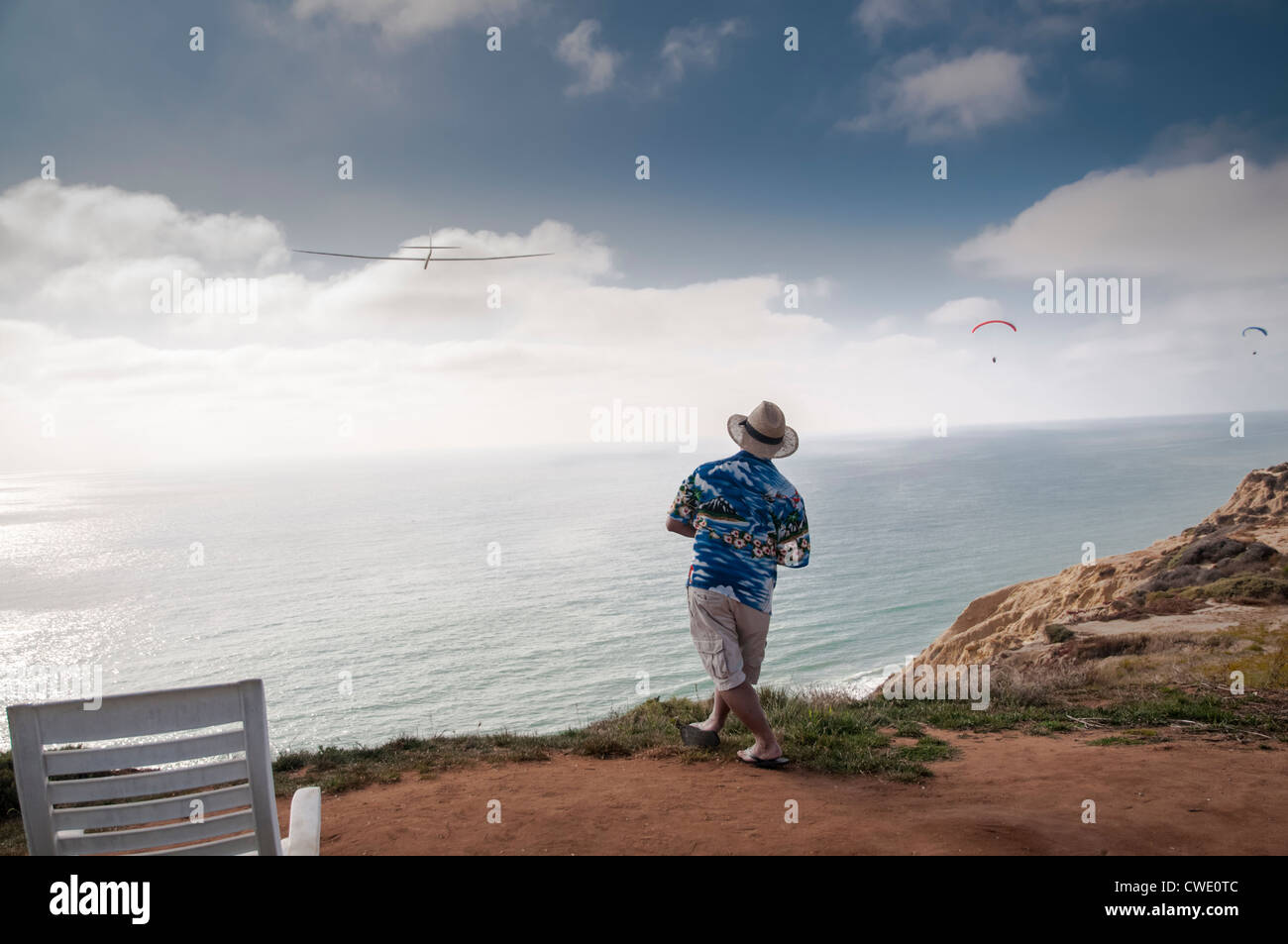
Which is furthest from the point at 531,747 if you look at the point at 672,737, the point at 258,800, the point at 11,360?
the point at 11,360

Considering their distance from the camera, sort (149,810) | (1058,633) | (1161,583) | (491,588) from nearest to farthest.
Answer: (149,810) → (1058,633) → (1161,583) → (491,588)

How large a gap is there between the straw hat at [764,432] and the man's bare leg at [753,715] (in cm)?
162

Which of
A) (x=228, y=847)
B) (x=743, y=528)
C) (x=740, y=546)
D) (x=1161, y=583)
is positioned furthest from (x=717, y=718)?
(x=1161, y=583)

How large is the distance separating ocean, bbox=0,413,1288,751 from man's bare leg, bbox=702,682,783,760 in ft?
49.2

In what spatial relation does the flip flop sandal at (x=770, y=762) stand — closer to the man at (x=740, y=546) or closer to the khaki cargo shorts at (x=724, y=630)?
the man at (x=740, y=546)

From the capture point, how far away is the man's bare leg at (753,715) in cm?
503

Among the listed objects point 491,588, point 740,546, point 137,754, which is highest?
point 740,546

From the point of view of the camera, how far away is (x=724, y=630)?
4.98m

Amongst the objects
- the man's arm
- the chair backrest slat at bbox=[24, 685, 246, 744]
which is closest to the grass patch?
the man's arm

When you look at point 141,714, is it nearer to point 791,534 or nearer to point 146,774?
point 146,774

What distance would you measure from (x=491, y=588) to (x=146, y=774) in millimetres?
66275

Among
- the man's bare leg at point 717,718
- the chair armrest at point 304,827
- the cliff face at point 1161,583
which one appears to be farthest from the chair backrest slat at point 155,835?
the cliff face at point 1161,583

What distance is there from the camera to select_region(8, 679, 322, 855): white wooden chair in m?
2.08
